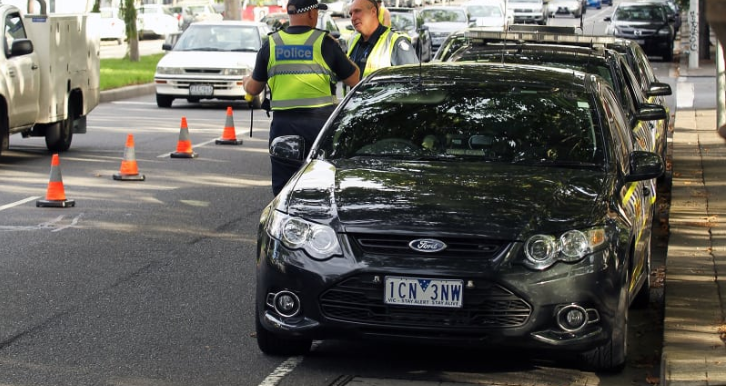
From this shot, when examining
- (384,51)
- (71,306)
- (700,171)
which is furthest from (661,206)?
(71,306)

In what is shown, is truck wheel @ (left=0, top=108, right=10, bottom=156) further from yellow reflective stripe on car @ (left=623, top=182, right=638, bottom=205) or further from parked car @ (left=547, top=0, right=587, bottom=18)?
parked car @ (left=547, top=0, right=587, bottom=18)

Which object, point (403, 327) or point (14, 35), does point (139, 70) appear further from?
point (403, 327)

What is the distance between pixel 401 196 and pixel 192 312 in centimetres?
193

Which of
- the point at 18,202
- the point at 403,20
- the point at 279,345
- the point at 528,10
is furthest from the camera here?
the point at 528,10

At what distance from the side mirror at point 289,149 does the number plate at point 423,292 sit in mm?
1683

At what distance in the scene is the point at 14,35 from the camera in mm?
16500

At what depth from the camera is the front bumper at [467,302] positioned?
654 centimetres

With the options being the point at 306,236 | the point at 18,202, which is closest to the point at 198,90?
the point at 18,202

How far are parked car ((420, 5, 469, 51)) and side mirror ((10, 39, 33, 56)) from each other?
28.4 metres

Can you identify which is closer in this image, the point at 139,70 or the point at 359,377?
the point at 359,377

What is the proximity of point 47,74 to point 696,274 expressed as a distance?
9.80 meters

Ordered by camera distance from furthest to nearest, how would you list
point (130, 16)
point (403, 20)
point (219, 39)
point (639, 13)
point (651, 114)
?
point (639, 13)
point (403, 20)
point (130, 16)
point (219, 39)
point (651, 114)

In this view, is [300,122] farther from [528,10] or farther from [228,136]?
[528,10]

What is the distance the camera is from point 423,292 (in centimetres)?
659
